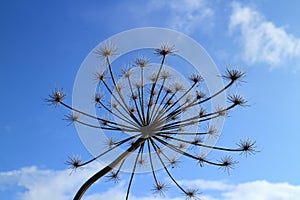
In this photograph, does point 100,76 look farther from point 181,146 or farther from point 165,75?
point 181,146

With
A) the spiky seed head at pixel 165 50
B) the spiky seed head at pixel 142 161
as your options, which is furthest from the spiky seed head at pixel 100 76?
the spiky seed head at pixel 142 161

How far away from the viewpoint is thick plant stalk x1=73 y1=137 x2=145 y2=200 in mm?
6934

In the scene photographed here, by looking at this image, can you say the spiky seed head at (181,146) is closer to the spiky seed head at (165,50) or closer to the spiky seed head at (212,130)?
the spiky seed head at (212,130)

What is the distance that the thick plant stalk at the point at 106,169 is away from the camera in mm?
6934

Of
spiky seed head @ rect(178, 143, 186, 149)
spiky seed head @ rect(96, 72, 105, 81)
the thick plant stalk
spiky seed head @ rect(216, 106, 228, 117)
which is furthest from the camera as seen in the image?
spiky seed head @ rect(96, 72, 105, 81)

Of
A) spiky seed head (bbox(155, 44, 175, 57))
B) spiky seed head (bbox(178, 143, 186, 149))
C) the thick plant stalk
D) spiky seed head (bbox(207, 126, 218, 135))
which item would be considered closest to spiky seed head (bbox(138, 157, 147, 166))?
the thick plant stalk

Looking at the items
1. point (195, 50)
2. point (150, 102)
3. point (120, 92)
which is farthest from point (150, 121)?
point (195, 50)

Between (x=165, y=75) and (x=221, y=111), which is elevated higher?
(x=165, y=75)

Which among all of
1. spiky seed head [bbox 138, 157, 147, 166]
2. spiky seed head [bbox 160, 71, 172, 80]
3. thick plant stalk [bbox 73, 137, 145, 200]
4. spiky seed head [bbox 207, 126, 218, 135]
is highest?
spiky seed head [bbox 160, 71, 172, 80]

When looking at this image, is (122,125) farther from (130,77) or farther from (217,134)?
(217,134)

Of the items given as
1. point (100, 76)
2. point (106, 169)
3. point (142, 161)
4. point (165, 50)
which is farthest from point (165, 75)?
point (106, 169)

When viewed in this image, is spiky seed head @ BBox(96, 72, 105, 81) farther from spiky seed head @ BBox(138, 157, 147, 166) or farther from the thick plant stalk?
Answer: spiky seed head @ BBox(138, 157, 147, 166)

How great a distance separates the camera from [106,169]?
7.09m

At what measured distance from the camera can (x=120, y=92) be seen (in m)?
7.82
